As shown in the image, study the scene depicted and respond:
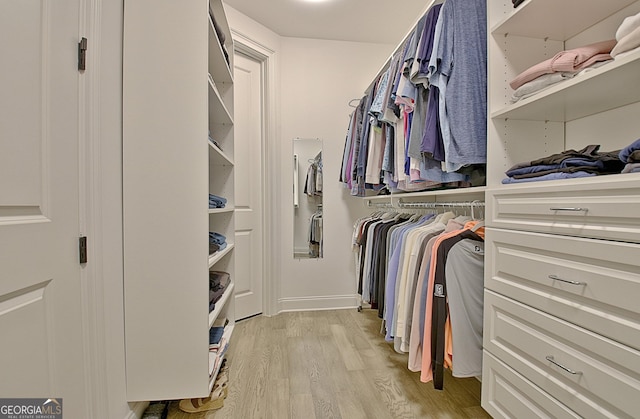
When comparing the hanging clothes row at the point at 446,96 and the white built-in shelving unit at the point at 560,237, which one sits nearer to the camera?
the white built-in shelving unit at the point at 560,237

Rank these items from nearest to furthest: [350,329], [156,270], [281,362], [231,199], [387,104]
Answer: [156,270], [387,104], [281,362], [231,199], [350,329]

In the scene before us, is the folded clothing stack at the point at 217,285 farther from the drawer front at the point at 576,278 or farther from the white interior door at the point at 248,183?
the drawer front at the point at 576,278

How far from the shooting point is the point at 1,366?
28.5 inches

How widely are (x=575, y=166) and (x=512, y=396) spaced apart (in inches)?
32.7

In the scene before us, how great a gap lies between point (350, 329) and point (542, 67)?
2135 millimetres

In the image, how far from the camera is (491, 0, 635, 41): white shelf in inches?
41.4

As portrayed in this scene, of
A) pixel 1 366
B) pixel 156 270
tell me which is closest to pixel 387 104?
pixel 156 270

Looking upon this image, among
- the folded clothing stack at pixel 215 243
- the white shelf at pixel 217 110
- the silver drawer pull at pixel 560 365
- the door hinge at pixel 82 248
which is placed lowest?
the silver drawer pull at pixel 560 365

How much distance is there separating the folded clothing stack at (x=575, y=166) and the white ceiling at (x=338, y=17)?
203cm

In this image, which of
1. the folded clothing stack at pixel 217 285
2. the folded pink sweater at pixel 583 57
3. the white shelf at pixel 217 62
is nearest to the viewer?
the folded pink sweater at pixel 583 57

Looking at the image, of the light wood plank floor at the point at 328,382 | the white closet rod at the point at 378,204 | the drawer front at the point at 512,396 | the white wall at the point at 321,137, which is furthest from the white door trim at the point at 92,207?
the white closet rod at the point at 378,204

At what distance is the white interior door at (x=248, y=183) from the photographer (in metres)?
2.70

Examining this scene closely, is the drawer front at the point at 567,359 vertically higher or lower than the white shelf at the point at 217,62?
lower

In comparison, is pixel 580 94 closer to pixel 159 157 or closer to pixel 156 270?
pixel 159 157
